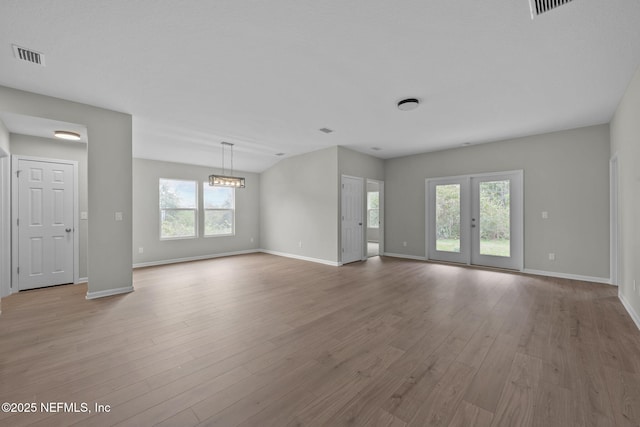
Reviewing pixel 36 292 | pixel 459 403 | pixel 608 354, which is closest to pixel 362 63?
pixel 459 403

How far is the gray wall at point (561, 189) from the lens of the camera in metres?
4.45

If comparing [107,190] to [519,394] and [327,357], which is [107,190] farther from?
[519,394]

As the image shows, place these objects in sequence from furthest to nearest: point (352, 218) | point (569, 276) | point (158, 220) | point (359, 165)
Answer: point (359, 165)
point (352, 218)
point (158, 220)
point (569, 276)

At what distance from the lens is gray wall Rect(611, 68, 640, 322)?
281 centimetres

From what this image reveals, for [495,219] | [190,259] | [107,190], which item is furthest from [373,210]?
[107,190]

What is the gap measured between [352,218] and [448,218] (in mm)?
2323

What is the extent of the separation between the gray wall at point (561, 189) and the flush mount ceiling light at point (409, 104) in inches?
124

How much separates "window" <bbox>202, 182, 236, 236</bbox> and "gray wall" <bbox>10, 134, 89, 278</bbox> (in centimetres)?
262

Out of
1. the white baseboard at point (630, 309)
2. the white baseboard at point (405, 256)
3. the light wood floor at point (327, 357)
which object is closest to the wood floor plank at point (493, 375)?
the light wood floor at point (327, 357)

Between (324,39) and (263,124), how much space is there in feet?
7.89

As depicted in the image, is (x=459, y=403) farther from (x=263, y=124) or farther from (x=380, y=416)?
(x=263, y=124)

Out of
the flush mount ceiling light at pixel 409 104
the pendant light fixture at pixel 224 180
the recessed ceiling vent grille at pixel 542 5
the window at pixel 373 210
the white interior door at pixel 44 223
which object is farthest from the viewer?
the window at pixel 373 210

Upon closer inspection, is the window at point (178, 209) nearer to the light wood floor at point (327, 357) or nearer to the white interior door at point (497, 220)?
the light wood floor at point (327, 357)

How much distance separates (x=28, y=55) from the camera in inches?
97.4
